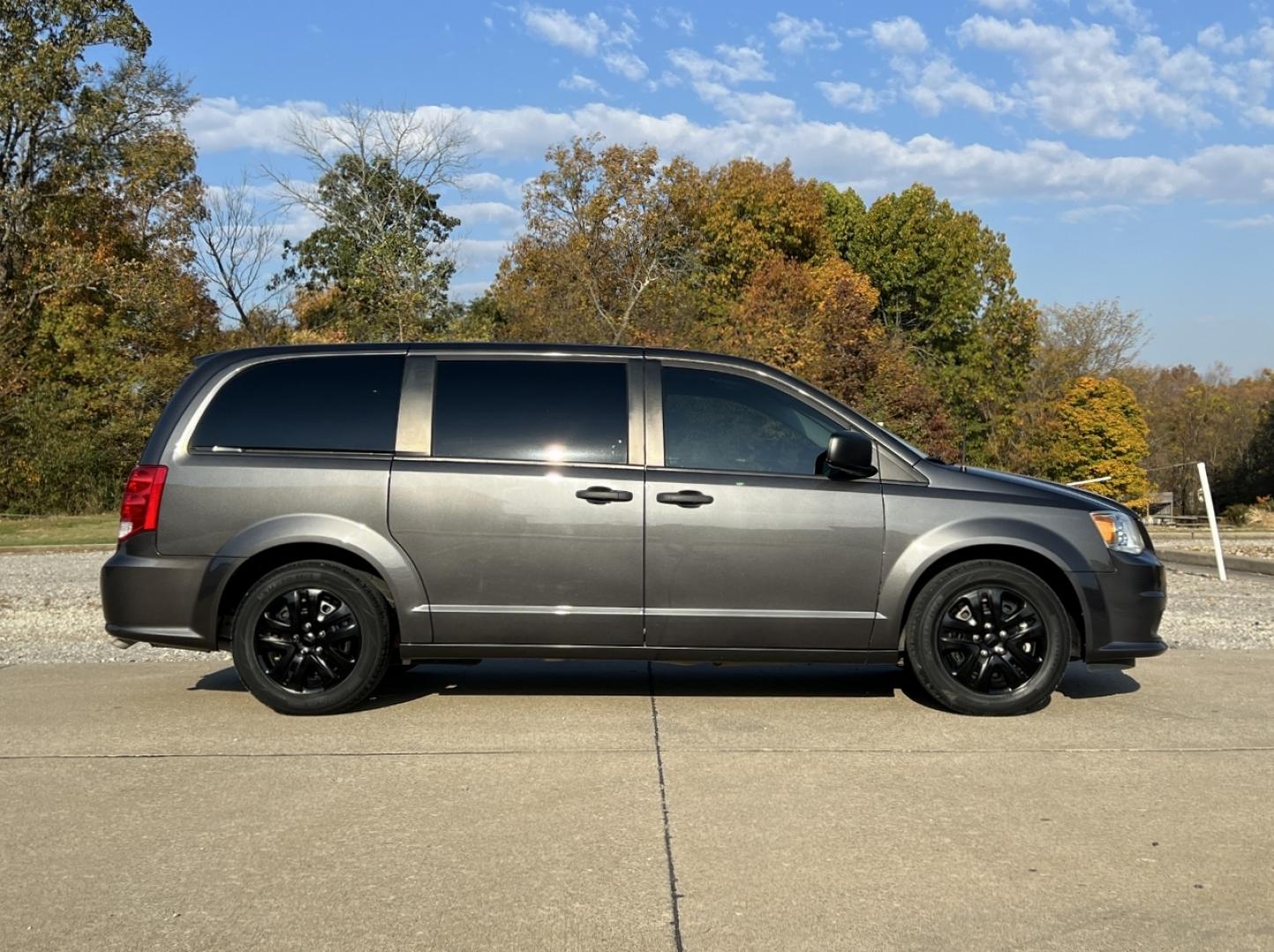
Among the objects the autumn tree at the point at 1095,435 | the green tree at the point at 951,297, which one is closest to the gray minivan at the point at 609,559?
the green tree at the point at 951,297

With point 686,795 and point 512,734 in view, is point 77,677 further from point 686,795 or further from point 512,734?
point 686,795

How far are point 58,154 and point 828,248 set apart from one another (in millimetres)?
31622

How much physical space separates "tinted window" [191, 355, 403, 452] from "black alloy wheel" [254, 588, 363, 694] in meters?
0.82

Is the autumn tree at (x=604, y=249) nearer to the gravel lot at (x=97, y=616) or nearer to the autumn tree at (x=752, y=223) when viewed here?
the autumn tree at (x=752, y=223)

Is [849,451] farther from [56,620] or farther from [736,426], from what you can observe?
[56,620]

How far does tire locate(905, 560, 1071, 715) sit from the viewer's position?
643 centimetres

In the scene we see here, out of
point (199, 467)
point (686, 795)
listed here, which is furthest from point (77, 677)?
point (686, 795)

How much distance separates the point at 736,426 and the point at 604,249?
35.6 metres

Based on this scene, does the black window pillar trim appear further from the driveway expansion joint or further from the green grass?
the green grass

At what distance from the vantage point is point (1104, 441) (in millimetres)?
59625

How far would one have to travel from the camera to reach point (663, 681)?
7.55 meters

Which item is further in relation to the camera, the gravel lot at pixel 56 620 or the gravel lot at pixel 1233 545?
the gravel lot at pixel 1233 545

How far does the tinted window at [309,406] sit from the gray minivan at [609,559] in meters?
0.05

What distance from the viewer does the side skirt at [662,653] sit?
21.1 feet
